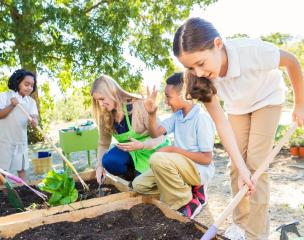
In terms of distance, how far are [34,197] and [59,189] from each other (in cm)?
50

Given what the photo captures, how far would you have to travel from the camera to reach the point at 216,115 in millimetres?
2215

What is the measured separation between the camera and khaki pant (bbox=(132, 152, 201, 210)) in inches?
105

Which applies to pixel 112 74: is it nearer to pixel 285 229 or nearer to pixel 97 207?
pixel 97 207

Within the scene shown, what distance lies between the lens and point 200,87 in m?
2.13

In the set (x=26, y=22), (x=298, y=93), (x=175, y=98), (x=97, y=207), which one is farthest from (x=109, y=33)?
(x=298, y=93)

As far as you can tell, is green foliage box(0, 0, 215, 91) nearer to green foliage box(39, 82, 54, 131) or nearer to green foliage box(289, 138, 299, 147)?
green foliage box(39, 82, 54, 131)

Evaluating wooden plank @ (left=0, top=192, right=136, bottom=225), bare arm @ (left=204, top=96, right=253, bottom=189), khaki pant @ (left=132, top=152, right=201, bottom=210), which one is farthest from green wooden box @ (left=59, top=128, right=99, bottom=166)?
bare arm @ (left=204, top=96, right=253, bottom=189)

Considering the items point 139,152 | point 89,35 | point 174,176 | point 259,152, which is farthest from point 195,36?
point 89,35

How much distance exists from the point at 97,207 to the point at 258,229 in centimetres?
108

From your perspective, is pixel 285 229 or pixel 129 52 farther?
pixel 129 52

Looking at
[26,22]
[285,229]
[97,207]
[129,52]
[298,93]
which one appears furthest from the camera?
[129,52]

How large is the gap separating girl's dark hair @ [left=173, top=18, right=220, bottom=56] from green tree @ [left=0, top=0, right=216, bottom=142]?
495 centimetres

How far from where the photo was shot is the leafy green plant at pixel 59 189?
112 inches

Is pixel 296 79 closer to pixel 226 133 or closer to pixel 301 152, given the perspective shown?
pixel 226 133
